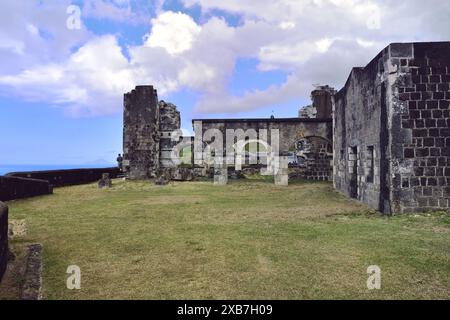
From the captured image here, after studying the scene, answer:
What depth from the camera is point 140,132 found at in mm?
21453

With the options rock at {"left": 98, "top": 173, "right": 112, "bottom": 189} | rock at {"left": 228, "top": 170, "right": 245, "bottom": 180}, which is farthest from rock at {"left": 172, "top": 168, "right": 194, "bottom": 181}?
rock at {"left": 98, "top": 173, "right": 112, "bottom": 189}

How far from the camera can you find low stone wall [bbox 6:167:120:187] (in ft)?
48.5

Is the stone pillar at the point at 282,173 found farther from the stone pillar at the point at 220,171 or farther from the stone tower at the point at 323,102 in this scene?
the stone tower at the point at 323,102

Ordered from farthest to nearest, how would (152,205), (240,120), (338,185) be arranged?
(240,120) → (338,185) → (152,205)

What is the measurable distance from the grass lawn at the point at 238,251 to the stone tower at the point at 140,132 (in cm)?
1191

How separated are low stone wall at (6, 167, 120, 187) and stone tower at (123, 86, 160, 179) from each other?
166 cm

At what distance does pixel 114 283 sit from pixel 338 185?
1256cm

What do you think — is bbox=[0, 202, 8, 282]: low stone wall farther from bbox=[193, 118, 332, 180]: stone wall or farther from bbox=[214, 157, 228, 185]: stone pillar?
bbox=[193, 118, 332, 180]: stone wall

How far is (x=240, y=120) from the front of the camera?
2083 centimetres

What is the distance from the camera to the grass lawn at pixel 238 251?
389 centimetres

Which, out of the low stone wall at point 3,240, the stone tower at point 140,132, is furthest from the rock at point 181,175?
the low stone wall at point 3,240

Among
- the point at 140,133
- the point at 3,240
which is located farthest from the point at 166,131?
the point at 3,240

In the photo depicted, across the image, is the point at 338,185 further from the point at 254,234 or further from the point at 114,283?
the point at 114,283
